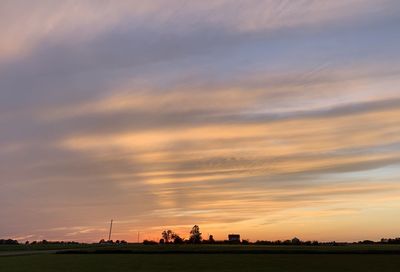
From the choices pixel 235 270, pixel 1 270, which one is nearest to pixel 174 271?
pixel 235 270

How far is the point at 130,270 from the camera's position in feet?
237

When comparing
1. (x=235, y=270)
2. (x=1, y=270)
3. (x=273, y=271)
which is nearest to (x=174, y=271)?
(x=235, y=270)

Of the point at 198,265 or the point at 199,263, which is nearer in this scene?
the point at 198,265

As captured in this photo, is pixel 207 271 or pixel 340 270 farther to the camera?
pixel 340 270

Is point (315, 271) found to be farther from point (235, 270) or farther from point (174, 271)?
point (174, 271)

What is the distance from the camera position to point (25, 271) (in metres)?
70.6

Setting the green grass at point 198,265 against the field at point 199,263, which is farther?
the field at point 199,263

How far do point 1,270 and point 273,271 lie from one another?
38873 millimetres

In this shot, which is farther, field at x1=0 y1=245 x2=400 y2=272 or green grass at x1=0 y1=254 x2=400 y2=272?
field at x1=0 y1=245 x2=400 y2=272

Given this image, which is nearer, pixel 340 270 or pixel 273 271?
pixel 273 271

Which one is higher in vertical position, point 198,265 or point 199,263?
point 199,263

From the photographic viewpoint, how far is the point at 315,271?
240 feet

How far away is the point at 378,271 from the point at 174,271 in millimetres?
28156

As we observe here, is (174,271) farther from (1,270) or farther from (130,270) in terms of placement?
(1,270)
